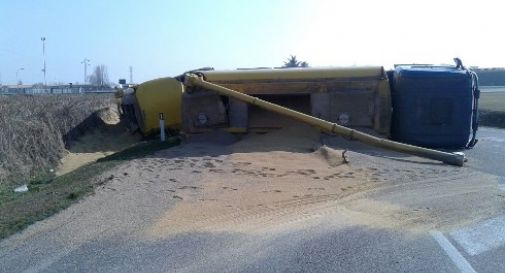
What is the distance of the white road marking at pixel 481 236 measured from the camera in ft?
A: 22.9

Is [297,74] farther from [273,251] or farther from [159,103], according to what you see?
[273,251]

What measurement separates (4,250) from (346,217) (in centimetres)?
445

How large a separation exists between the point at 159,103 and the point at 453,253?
577 inches

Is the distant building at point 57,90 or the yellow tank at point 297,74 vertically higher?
the yellow tank at point 297,74

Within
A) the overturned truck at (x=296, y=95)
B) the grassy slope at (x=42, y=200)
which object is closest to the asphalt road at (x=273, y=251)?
the grassy slope at (x=42, y=200)

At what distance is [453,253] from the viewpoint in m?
6.71

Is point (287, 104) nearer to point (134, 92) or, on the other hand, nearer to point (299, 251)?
point (134, 92)

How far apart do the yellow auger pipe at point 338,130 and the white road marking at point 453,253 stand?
6489 millimetres

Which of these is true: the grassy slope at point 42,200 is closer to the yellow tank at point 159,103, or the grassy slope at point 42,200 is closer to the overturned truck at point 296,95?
the overturned truck at point 296,95

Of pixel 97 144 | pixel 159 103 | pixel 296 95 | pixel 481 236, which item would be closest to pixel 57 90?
pixel 97 144

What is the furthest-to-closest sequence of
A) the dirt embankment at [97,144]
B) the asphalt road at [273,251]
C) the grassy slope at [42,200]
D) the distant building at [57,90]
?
the distant building at [57,90] → the dirt embankment at [97,144] → the grassy slope at [42,200] → the asphalt road at [273,251]

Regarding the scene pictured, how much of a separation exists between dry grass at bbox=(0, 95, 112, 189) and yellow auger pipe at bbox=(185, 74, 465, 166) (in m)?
4.56

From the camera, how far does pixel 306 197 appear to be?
9.76 metres

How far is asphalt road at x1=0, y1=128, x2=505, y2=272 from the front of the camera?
6.34m
